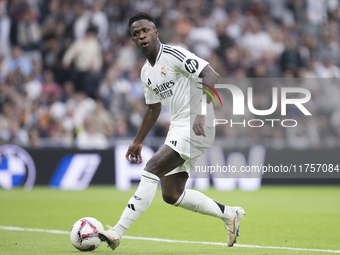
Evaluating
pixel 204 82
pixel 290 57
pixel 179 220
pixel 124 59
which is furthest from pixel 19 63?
pixel 204 82

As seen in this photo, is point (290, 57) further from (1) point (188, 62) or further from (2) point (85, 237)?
(2) point (85, 237)

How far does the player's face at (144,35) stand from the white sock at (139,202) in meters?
1.27

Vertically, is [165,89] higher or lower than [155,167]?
higher

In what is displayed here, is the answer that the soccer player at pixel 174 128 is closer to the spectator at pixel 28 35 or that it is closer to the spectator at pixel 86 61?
the spectator at pixel 86 61

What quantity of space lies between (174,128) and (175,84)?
449mm

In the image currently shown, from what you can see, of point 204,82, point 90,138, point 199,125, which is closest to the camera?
point 199,125

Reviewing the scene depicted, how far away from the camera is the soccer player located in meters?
5.61

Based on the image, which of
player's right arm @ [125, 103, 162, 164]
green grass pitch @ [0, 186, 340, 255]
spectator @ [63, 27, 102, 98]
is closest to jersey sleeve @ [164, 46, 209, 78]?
player's right arm @ [125, 103, 162, 164]

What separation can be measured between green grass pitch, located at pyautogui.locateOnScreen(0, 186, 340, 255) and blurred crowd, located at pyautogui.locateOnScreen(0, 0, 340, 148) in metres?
1.55

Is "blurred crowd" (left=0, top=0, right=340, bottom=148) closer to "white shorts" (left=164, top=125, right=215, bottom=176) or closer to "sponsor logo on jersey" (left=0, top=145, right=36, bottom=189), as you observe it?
"sponsor logo on jersey" (left=0, top=145, right=36, bottom=189)

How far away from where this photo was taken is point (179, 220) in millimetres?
8914

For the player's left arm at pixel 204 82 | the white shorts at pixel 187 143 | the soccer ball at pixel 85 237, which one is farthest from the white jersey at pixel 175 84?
the soccer ball at pixel 85 237

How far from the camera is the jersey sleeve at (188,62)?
5590 millimetres

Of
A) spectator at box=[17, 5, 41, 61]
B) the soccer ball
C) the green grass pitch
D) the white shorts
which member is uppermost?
spectator at box=[17, 5, 41, 61]
